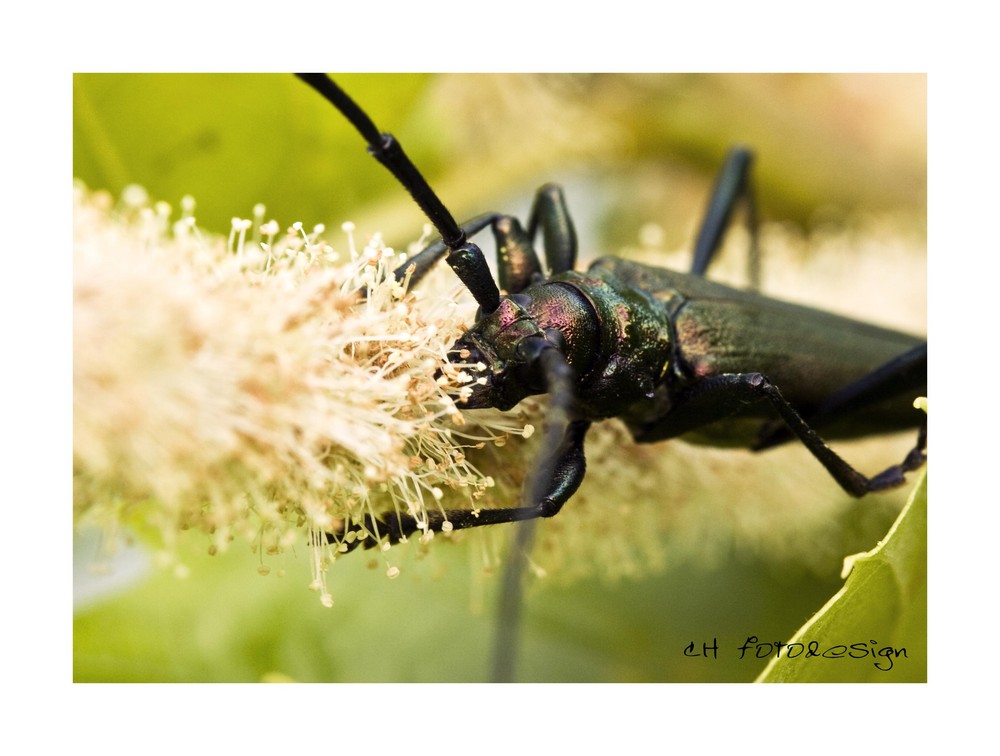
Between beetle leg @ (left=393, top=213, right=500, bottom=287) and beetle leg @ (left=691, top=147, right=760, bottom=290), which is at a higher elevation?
beetle leg @ (left=691, top=147, right=760, bottom=290)

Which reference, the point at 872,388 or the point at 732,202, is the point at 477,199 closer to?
the point at 732,202

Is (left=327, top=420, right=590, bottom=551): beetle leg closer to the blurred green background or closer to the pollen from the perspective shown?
the pollen

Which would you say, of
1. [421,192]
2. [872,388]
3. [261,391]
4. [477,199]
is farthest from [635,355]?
[477,199]

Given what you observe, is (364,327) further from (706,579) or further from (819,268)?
(819,268)

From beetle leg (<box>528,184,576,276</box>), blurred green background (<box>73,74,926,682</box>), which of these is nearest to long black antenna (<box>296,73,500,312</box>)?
beetle leg (<box>528,184,576,276</box>)

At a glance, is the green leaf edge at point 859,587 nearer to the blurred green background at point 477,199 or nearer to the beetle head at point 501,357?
the blurred green background at point 477,199
